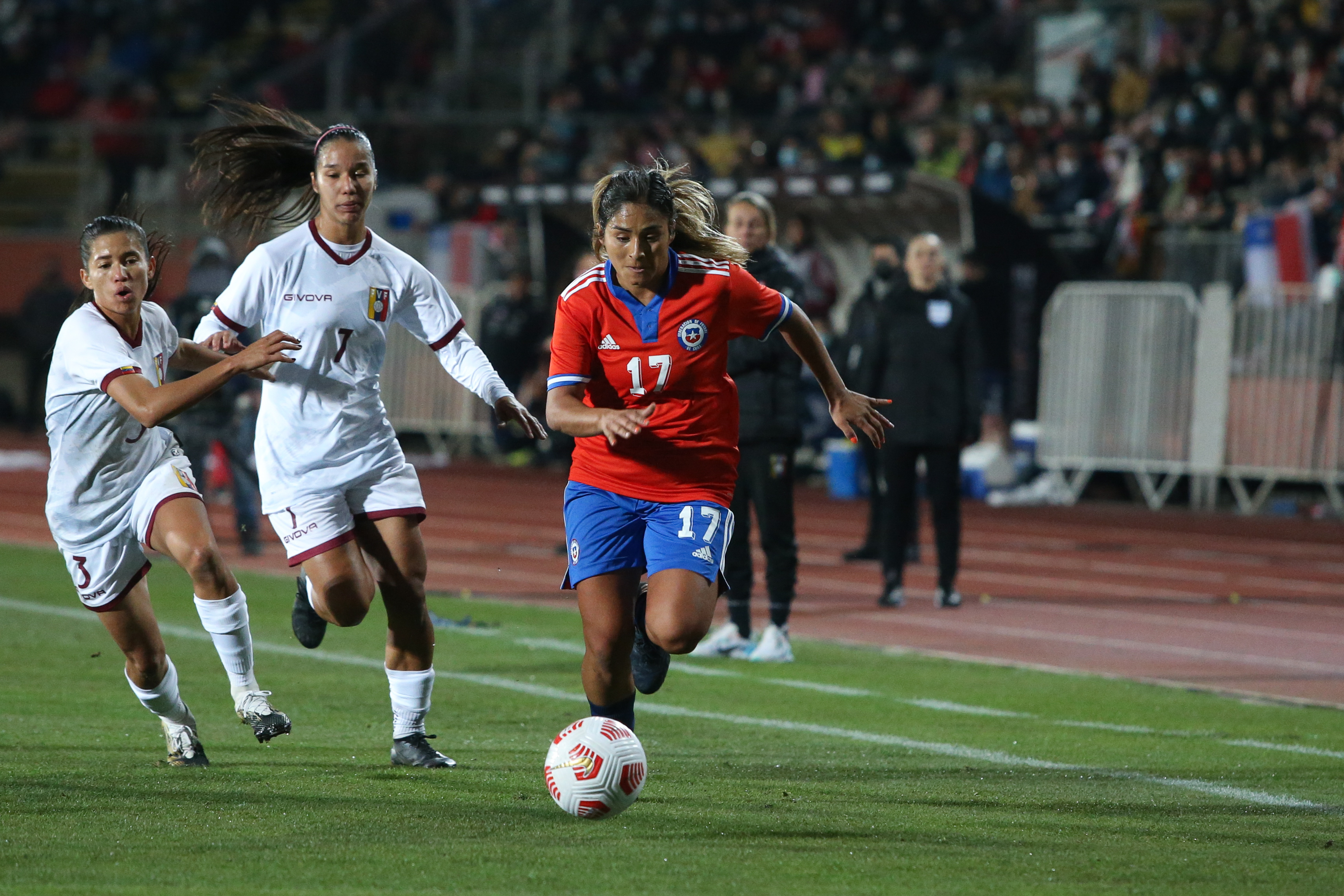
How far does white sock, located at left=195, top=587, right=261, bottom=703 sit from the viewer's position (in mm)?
6676

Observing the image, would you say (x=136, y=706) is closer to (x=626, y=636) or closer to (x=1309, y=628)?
(x=626, y=636)

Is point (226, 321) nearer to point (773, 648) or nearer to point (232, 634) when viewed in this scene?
point (232, 634)

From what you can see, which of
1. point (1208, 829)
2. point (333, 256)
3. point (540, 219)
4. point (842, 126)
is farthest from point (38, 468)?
point (1208, 829)

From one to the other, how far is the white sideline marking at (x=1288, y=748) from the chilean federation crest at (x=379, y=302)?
3.83 m

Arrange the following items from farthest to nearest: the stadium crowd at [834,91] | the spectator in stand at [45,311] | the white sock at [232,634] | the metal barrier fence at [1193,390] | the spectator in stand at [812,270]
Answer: the spectator in stand at [45,311], the stadium crowd at [834,91], the spectator in stand at [812,270], the metal barrier fence at [1193,390], the white sock at [232,634]

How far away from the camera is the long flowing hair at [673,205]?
6051 mm

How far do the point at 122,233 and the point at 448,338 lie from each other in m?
1.25

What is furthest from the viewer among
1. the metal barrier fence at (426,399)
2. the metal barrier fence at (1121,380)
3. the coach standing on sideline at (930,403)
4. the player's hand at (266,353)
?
the metal barrier fence at (426,399)

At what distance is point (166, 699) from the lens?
666 centimetres

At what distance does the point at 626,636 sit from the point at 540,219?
1840cm

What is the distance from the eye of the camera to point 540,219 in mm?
24172

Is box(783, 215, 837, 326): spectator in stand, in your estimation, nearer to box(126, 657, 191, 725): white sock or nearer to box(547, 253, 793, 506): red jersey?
box(547, 253, 793, 506): red jersey

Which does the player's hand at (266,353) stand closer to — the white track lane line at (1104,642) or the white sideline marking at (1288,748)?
the white sideline marking at (1288,748)

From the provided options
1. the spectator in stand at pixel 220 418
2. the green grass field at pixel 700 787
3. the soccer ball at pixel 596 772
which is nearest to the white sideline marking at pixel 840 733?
the green grass field at pixel 700 787
